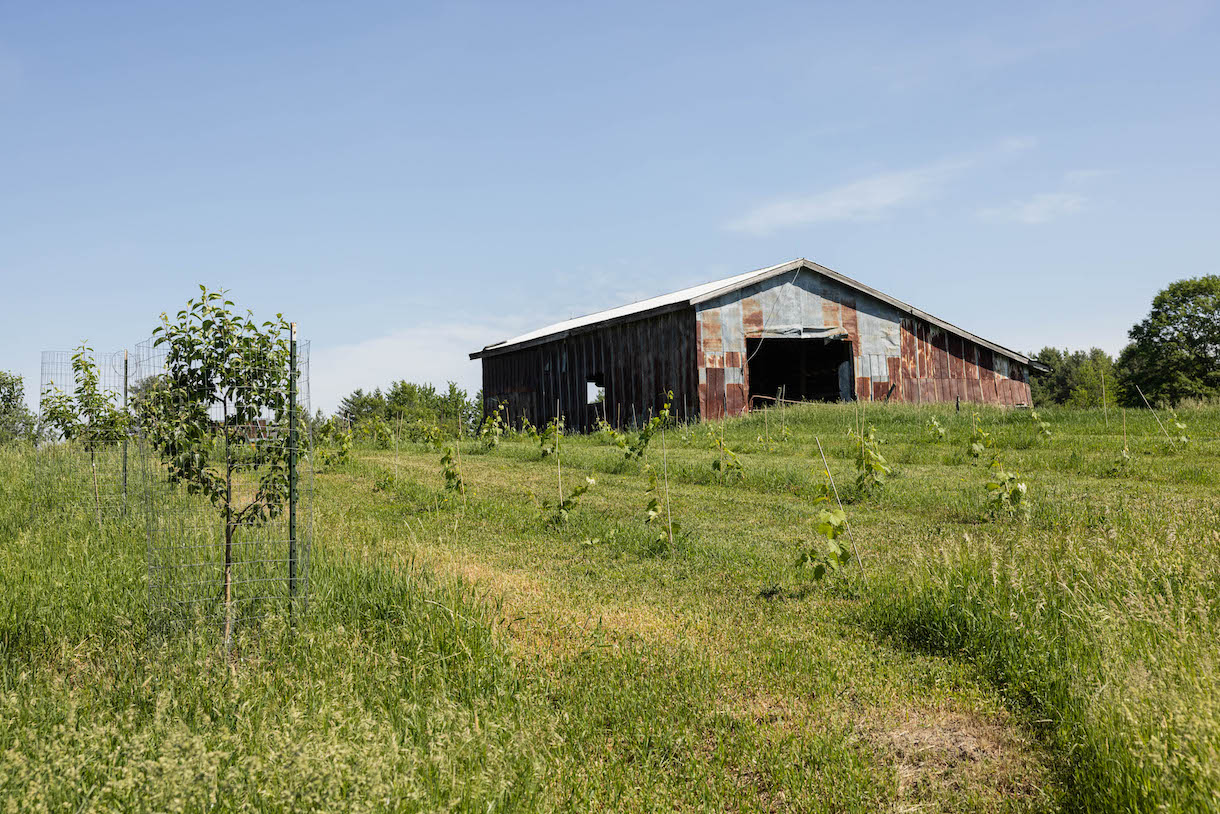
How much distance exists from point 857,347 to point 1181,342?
30.1 metres

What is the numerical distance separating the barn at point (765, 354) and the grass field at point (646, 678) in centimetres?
1282

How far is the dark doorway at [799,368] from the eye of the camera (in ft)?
81.5

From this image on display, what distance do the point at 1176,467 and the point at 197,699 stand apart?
42.9ft

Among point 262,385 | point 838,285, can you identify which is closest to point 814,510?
point 262,385

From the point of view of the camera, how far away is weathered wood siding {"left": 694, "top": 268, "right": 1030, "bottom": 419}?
21.2 metres

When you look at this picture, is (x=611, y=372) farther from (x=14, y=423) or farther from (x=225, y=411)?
(x=225, y=411)

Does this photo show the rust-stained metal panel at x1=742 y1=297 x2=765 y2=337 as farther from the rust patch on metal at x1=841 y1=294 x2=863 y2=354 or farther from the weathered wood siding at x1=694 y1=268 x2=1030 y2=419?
the rust patch on metal at x1=841 y1=294 x2=863 y2=354

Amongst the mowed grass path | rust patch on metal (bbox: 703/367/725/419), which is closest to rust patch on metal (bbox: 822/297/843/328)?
rust patch on metal (bbox: 703/367/725/419)

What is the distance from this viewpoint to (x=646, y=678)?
511 centimetres

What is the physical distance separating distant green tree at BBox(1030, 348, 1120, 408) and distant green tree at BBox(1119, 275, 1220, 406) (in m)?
13.2

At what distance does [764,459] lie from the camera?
14695mm

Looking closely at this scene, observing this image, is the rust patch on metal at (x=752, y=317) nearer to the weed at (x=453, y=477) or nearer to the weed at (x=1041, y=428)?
the weed at (x=1041, y=428)

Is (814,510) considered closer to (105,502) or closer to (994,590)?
(994,590)

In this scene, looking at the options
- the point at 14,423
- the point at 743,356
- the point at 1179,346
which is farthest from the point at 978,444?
the point at 1179,346
